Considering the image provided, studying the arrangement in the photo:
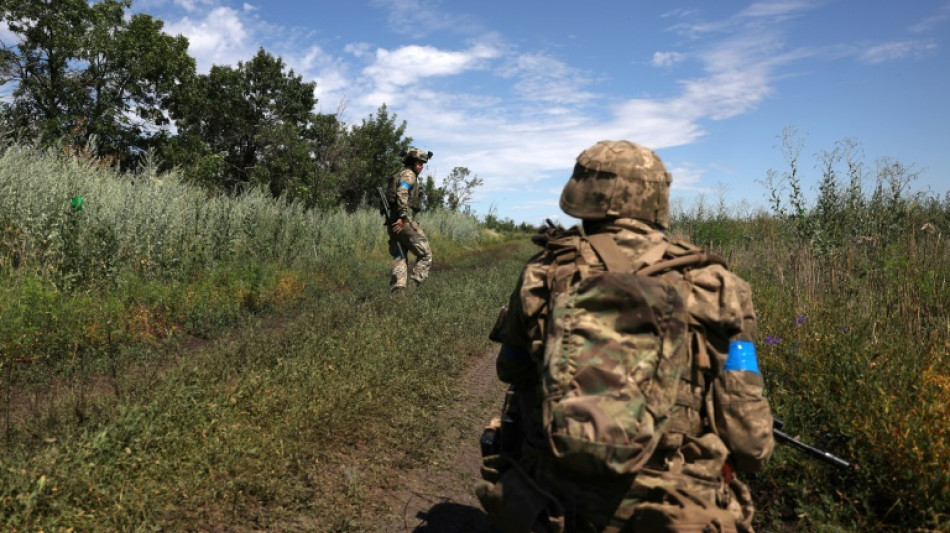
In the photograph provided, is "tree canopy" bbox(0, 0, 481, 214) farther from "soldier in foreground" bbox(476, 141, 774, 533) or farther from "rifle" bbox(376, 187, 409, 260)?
"soldier in foreground" bbox(476, 141, 774, 533)

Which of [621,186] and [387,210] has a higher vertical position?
[387,210]

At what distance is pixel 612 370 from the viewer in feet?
6.74

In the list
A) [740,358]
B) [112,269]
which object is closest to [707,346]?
[740,358]

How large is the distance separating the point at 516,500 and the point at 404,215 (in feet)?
30.2

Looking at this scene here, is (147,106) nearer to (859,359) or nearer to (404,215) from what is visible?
(404,215)

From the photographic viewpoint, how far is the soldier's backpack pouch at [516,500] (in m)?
2.32

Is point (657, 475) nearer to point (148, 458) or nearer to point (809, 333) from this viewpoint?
point (148, 458)

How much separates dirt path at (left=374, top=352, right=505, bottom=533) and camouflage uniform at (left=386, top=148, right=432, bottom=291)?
223 inches

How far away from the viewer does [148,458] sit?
12.8ft

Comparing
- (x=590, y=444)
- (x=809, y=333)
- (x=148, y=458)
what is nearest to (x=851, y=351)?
(x=809, y=333)

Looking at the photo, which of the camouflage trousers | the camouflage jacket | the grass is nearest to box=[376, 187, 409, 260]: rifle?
the camouflage trousers

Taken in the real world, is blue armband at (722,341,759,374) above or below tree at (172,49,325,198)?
below

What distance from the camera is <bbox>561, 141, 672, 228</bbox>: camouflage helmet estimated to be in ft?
8.29

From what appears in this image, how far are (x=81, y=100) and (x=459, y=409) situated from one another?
23462mm
